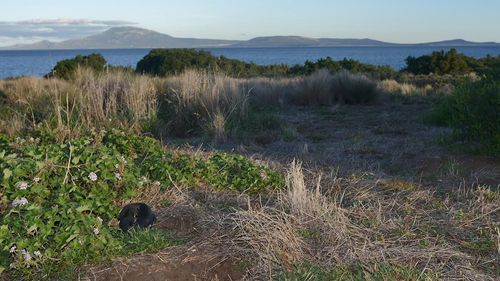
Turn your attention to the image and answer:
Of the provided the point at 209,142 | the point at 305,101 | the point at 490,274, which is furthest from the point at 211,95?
the point at 490,274

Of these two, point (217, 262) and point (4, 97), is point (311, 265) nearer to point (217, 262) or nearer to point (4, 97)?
point (217, 262)

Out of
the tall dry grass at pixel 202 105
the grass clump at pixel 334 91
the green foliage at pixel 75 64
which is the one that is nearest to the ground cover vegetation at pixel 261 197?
the tall dry grass at pixel 202 105

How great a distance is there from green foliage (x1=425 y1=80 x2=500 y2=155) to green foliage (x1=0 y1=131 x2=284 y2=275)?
10.5ft

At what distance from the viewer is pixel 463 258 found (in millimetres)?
4188

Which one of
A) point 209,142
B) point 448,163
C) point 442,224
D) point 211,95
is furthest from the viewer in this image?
point 211,95

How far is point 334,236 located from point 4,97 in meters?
12.4

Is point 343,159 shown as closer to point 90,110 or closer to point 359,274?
point 359,274

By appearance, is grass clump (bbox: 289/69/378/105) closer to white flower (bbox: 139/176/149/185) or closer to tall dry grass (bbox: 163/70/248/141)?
tall dry grass (bbox: 163/70/248/141)

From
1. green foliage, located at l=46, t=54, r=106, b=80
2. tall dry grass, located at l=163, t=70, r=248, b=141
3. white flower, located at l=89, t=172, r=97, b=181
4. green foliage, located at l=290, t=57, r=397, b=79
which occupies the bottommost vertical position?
green foliage, located at l=290, t=57, r=397, b=79

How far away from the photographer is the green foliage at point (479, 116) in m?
7.65

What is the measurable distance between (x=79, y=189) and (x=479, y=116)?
208 inches

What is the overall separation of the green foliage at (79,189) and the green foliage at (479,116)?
3.21 m

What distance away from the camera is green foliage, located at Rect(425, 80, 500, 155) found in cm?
765

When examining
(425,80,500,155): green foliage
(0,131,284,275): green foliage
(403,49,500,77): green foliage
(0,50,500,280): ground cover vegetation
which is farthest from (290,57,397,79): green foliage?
(0,131,284,275): green foliage
